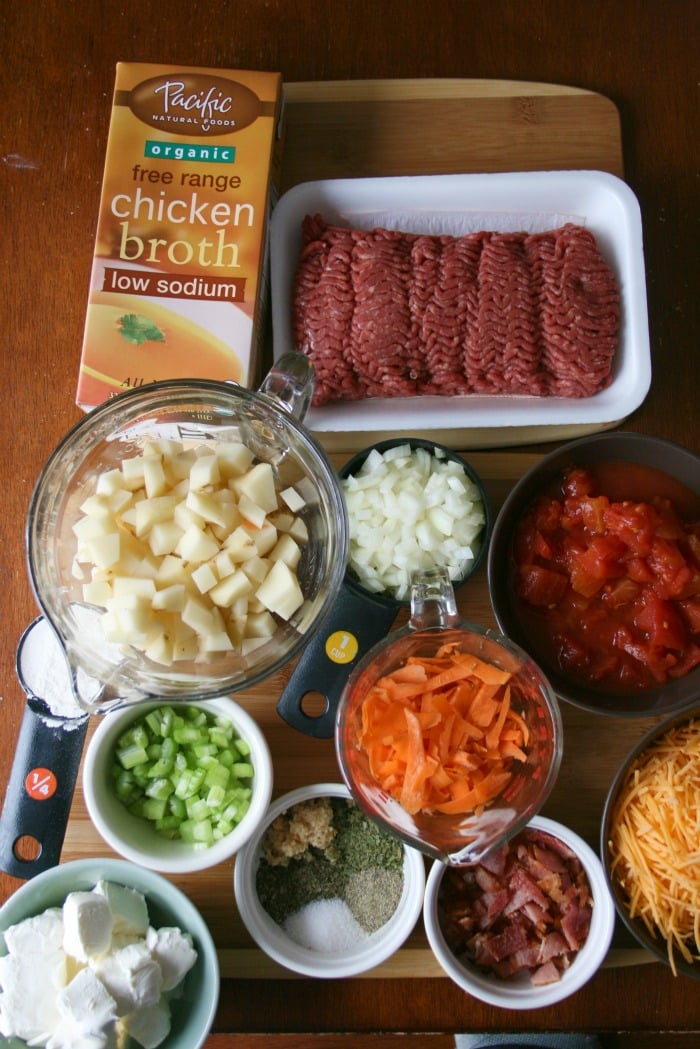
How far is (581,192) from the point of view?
1.71 metres

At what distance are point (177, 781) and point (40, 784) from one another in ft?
0.76

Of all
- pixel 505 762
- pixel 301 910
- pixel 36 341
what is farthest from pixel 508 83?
pixel 301 910

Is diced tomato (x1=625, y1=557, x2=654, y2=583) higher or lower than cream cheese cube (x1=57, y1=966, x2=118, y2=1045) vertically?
higher

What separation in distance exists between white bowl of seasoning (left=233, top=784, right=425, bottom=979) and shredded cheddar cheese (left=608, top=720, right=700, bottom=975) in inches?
14.0

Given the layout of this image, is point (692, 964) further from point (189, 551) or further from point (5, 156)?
point (5, 156)

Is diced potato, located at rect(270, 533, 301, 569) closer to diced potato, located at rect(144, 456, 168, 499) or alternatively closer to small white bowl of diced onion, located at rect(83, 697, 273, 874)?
diced potato, located at rect(144, 456, 168, 499)

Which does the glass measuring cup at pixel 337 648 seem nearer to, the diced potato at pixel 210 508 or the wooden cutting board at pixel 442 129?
the diced potato at pixel 210 508

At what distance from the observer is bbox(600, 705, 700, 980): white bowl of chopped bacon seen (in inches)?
58.7

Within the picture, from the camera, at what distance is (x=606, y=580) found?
1.55 metres

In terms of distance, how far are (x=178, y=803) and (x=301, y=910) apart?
0.95ft

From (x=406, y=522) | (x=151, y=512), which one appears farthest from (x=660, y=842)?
(x=151, y=512)

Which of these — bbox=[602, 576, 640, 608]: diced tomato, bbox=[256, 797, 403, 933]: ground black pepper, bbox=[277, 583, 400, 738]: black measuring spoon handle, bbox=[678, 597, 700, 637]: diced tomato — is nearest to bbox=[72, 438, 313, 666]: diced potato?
bbox=[277, 583, 400, 738]: black measuring spoon handle

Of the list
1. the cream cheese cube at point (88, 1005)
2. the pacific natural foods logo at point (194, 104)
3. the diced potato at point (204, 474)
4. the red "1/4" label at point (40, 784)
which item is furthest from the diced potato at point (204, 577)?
the pacific natural foods logo at point (194, 104)

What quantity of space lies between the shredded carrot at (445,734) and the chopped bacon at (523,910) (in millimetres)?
195
